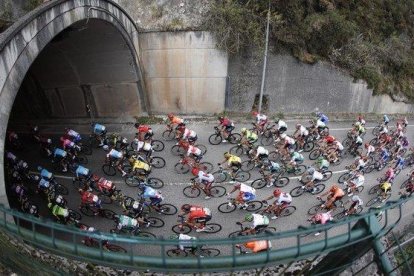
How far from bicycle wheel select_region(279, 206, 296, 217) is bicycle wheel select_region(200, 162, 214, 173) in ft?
12.5

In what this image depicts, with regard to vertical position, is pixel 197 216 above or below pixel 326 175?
below

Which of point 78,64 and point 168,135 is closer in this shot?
point 168,135

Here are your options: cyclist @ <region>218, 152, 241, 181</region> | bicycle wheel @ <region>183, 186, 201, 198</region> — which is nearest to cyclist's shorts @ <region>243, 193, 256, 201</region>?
cyclist @ <region>218, 152, 241, 181</region>

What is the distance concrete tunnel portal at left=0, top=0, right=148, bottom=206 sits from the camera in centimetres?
1251

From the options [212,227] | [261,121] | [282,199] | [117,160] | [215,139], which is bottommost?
[212,227]

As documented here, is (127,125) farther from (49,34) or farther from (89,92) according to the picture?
(49,34)

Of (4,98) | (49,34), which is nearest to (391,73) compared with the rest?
(49,34)

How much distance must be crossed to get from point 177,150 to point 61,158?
16.6 feet

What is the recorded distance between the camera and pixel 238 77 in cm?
2131

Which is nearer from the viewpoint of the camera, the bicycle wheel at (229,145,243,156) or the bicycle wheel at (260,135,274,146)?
the bicycle wheel at (229,145,243,156)

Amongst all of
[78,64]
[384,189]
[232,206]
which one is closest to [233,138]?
[232,206]

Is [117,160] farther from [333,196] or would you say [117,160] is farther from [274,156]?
[333,196]

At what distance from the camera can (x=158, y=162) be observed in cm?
1711

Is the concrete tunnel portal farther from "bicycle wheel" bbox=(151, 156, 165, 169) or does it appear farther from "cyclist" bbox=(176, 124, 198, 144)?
"bicycle wheel" bbox=(151, 156, 165, 169)
